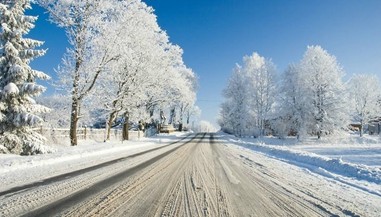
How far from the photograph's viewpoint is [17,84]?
16641 millimetres

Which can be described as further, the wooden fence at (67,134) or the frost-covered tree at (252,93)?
the frost-covered tree at (252,93)

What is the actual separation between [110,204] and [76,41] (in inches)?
774

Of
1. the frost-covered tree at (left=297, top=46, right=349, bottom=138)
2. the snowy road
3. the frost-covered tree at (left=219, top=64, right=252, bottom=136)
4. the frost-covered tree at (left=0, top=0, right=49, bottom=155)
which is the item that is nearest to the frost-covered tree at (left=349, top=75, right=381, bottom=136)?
the frost-covered tree at (left=219, top=64, right=252, bottom=136)

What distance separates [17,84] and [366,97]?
57523 millimetres

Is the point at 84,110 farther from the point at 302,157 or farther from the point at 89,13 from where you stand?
the point at 302,157

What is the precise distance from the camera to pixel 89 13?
22.9m

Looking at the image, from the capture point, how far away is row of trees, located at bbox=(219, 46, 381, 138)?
37219mm

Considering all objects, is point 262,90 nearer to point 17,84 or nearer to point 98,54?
point 98,54

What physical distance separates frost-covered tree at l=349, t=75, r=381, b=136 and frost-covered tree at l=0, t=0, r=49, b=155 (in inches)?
2133

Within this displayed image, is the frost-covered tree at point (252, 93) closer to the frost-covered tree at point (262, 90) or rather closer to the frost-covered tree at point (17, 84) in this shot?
the frost-covered tree at point (262, 90)

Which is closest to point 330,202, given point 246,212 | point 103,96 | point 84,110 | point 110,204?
point 246,212

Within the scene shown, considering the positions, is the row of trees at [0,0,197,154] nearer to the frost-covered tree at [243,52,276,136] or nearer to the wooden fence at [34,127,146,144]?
the wooden fence at [34,127,146,144]

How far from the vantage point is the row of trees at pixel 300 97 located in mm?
37219

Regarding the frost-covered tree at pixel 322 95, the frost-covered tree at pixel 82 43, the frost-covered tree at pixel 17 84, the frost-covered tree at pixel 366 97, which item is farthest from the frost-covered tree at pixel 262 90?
the frost-covered tree at pixel 17 84
